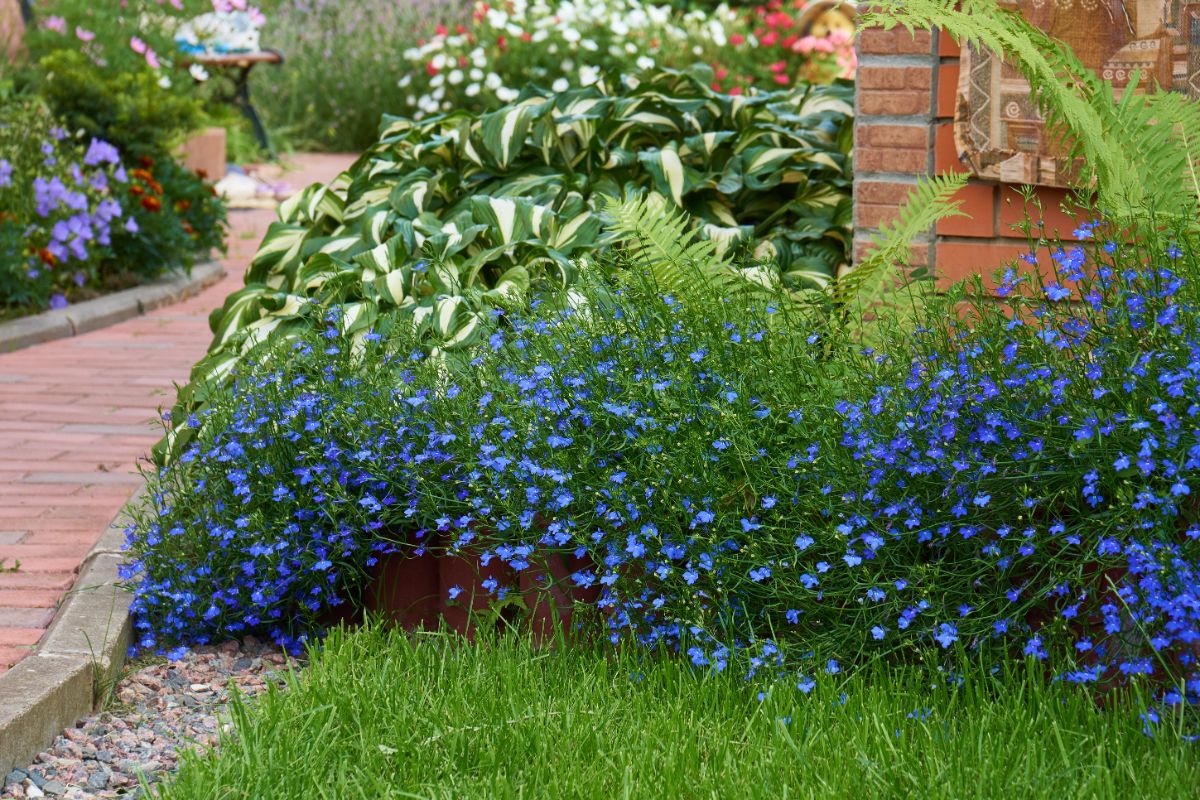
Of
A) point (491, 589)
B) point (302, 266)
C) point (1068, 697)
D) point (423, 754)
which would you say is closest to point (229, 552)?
point (491, 589)

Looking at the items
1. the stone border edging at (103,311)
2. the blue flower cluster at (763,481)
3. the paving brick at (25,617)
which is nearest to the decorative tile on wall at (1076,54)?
the blue flower cluster at (763,481)

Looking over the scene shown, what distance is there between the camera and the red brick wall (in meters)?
3.63

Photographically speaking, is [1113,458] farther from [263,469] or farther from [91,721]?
[91,721]

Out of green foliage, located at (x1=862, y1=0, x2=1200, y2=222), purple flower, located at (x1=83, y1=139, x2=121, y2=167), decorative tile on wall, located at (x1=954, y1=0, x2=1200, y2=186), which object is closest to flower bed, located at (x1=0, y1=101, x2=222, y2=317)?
purple flower, located at (x1=83, y1=139, x2=121, y2=167)

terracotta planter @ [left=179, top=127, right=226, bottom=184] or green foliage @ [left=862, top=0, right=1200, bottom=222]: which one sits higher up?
green foliage @ [left=862, top=0, right=1200, bottom=222]

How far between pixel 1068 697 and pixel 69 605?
233 centimetres

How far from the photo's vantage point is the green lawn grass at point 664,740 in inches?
87.8

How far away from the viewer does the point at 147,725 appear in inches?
116

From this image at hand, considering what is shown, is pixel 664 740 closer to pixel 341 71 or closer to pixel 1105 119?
pixel 1105 119

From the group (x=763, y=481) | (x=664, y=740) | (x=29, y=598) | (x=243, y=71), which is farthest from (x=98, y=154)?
(x=243, y=71)

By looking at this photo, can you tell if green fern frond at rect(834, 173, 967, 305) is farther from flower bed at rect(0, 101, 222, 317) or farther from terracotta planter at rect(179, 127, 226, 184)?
terracotta planter at rect(179, 127, 226, 184)

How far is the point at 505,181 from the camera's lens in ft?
16.4

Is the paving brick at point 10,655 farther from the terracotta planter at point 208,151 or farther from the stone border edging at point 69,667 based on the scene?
the terracotta planter at point 208,151

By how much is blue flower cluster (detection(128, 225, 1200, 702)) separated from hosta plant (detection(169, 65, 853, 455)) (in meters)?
0.44
